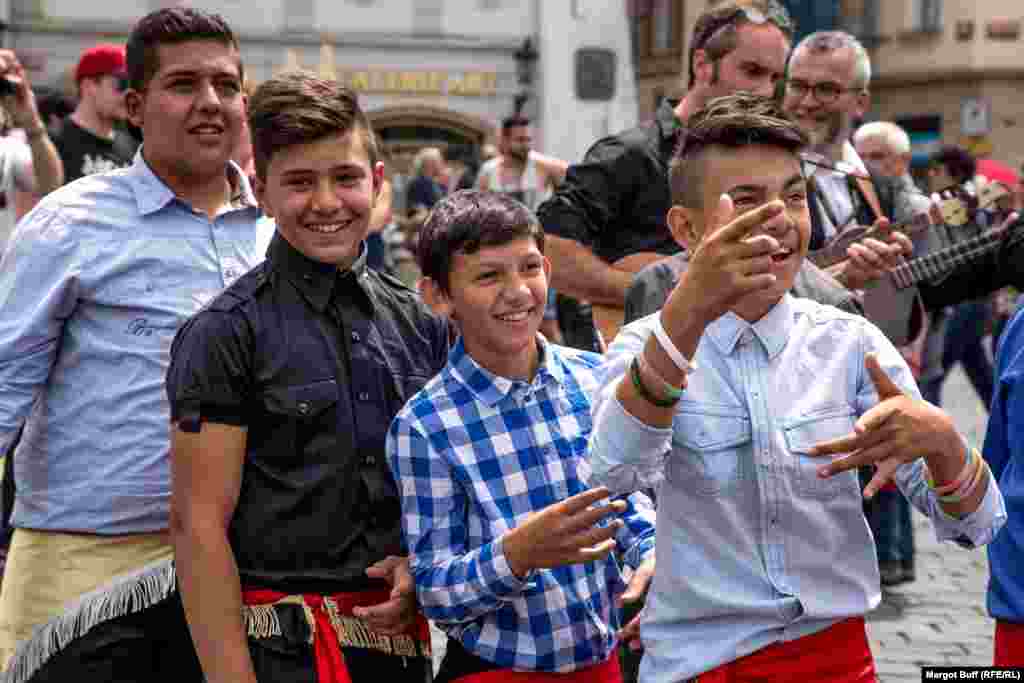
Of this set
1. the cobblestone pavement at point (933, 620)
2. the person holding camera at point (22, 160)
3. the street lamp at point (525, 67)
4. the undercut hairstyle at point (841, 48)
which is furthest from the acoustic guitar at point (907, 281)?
the street lamp at point (525, 67)

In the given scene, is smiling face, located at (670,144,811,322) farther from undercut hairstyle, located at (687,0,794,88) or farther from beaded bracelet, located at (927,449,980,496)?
undercut hairstyle, located at (687,0,794,88)

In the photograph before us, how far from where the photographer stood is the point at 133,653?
10.7 feet

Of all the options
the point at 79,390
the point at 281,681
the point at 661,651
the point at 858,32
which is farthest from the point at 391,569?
the point at 858,32

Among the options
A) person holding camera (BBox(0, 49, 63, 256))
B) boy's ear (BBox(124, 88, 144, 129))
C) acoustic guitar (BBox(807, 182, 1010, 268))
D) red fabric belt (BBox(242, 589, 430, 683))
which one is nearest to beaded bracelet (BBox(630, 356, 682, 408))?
red fabric belt (BBox(242, 589, 430, 683))

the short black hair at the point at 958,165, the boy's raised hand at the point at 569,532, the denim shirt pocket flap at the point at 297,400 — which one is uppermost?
the denim shirt pocket flap at the point at 297,400

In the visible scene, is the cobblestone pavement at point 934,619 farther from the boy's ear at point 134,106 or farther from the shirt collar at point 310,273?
the boy's ear at point 134,106

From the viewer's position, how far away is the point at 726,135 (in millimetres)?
2852

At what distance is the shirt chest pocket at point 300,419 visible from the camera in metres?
2.86

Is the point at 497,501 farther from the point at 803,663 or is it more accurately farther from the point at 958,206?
the point at 958,206

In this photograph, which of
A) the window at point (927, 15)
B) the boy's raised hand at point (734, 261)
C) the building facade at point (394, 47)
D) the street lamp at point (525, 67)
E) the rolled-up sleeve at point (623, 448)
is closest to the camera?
the boy's raised hand at point (734, 261)

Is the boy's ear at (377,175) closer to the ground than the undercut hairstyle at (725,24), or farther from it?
closer to the ground

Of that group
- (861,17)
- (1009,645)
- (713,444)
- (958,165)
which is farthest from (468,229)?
(861,17)

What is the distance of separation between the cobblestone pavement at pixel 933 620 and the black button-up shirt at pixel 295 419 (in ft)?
9.51

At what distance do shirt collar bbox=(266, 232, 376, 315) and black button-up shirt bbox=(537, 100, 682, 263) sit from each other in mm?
1747
